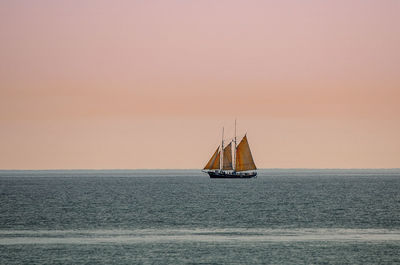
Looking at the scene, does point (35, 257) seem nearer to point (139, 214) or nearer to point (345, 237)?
point (345, 237)

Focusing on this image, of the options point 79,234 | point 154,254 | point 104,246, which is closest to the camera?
point 154,254

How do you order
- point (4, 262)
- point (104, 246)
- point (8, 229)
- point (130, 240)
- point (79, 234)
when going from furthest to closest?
point (8, 229) → point (79, 234) → point (130, 240) → point (104, 246) → point (4, 262)

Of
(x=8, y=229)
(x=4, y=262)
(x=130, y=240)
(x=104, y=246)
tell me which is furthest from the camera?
(x=8, y=229)

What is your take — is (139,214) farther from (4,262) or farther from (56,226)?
(4,262)

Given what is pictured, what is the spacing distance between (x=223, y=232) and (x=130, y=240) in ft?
35.9

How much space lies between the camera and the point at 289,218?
9238cm

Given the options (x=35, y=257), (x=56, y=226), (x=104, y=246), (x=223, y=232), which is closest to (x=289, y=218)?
(x=223, y=232)

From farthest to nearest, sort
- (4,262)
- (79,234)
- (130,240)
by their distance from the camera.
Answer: (79,234)
(130,240)
(4,262)

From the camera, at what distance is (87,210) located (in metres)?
108

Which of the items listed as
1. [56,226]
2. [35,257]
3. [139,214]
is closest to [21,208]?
[139,214]

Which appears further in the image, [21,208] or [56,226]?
[21,208]

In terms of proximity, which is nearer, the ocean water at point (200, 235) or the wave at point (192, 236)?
the ocean water at point (200, 235)

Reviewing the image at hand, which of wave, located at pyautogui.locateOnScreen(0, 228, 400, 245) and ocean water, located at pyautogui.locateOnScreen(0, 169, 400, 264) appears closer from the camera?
ocean water, located at pyautogui.locateOnScreen(0, 169, 400, 264)

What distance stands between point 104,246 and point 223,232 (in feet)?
49.7
